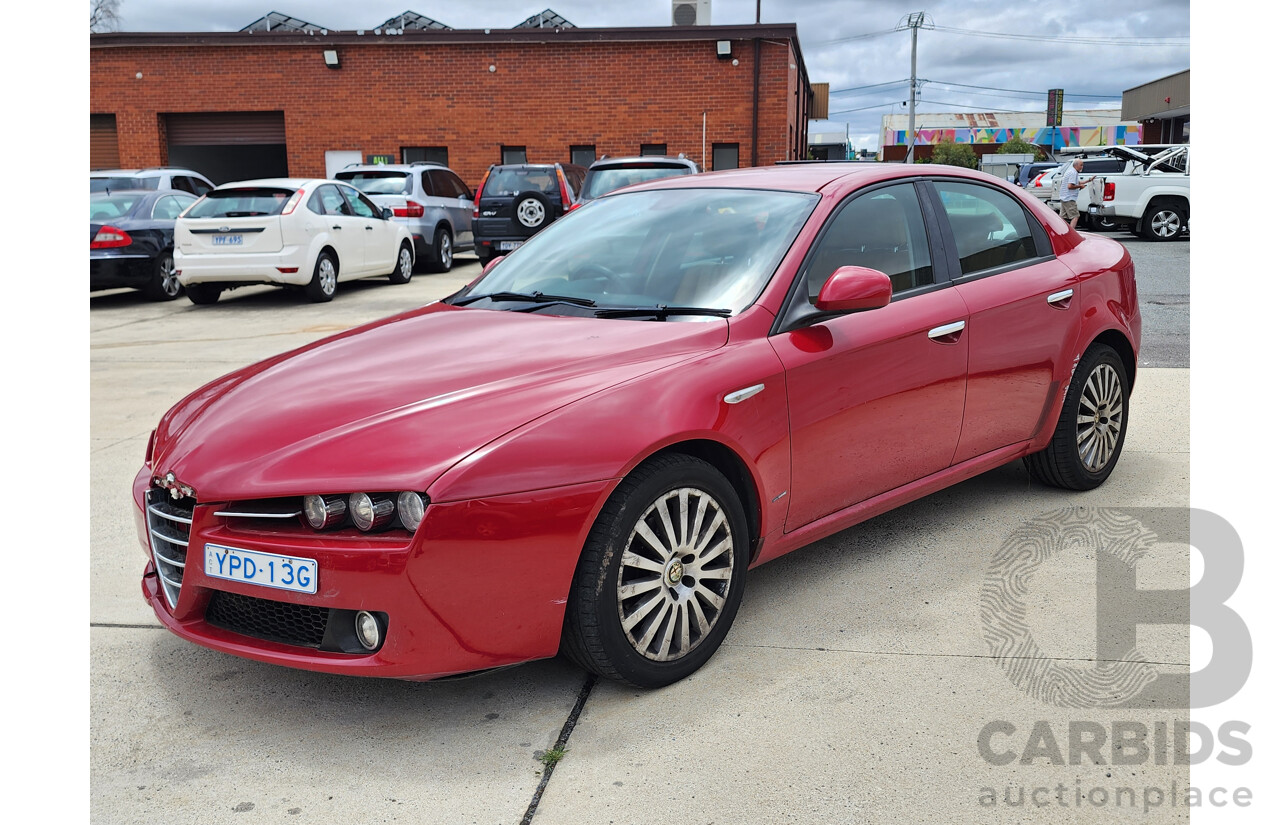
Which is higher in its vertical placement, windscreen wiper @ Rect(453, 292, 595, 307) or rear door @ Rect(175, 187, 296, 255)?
rear door @ Rect(175, 187, 296, 255)

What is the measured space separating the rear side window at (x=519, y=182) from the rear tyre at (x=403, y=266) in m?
1.67

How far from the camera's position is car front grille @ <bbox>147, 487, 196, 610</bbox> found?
308 cm

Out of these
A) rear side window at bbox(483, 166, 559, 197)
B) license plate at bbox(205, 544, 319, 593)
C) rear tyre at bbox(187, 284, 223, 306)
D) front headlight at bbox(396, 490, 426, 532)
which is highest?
rear side window at bbox(483, 166, 559, 197)

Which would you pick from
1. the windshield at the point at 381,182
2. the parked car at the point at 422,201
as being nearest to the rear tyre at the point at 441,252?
the parked car at the point at 422,201

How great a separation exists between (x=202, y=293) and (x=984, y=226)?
451 inches

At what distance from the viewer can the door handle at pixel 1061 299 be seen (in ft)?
15.1

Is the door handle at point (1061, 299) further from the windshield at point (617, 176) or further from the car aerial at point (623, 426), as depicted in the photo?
the windshield at point (617, 176)

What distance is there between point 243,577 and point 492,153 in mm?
25105

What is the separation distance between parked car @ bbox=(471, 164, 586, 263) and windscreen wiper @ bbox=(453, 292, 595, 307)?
12088mm

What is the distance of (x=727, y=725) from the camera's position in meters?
3.02

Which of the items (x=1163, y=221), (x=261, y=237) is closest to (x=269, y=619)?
(x=261, y=237)

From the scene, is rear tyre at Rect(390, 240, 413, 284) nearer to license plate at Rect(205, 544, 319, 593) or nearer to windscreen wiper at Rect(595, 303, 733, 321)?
windscreen wiper at Rect(595, 303, 733, 321)

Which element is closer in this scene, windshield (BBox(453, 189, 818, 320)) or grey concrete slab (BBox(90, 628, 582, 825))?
grey concrete slab (BBox(90, 628, 582, 825))

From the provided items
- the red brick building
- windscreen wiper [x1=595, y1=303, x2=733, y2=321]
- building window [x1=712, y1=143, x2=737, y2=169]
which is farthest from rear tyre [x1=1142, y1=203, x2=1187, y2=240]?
windscreen wiper [x1=595, y1=303, x2=733, y2=321]
